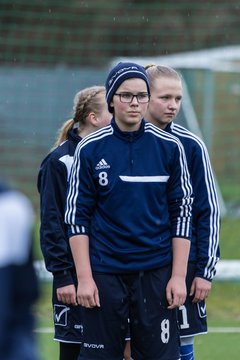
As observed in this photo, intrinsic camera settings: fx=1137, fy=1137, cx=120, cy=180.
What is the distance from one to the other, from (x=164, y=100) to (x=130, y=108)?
41 cm

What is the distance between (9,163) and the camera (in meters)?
12.3

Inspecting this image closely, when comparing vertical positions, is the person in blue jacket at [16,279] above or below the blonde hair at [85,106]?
below

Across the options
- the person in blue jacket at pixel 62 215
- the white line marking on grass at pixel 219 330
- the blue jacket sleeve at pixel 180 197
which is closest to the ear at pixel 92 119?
the person in blue jacket at pixel 62 215

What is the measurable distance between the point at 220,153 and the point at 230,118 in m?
0.85

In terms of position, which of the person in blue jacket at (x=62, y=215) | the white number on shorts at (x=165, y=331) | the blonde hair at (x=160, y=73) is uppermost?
the blonde hair at (x=160, y=73)

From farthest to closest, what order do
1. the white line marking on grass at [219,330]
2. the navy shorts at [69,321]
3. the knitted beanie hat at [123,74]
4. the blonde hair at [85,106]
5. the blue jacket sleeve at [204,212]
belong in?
the white line marking on grass at [219,330], the blonde hair at [85,106], the navy shorts at [69,321], the blue jacket sleeve at [204,212], the knitted beanie hat at [123,74]

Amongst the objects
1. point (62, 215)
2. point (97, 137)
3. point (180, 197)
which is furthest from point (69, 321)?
point (97, 137)

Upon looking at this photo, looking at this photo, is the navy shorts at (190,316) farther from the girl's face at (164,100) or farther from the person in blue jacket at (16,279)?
the person in blue jacket at (16,279)

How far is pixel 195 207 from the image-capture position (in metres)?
4.91

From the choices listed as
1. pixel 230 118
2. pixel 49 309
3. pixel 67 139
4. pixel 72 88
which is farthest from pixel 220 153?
pixel 67 139

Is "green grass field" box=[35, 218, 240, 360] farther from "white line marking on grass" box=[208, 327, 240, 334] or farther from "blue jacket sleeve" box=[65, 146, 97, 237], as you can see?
"blue jacket sleeve" box=[65, 146, 97, 237]

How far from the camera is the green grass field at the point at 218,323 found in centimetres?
712

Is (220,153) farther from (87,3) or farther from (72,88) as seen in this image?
(87,3)

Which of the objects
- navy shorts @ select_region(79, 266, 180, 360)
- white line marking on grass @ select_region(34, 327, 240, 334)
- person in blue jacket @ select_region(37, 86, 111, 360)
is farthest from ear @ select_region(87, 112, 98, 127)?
white line marking on grass @ select_region(34, 327, 240, 334)
